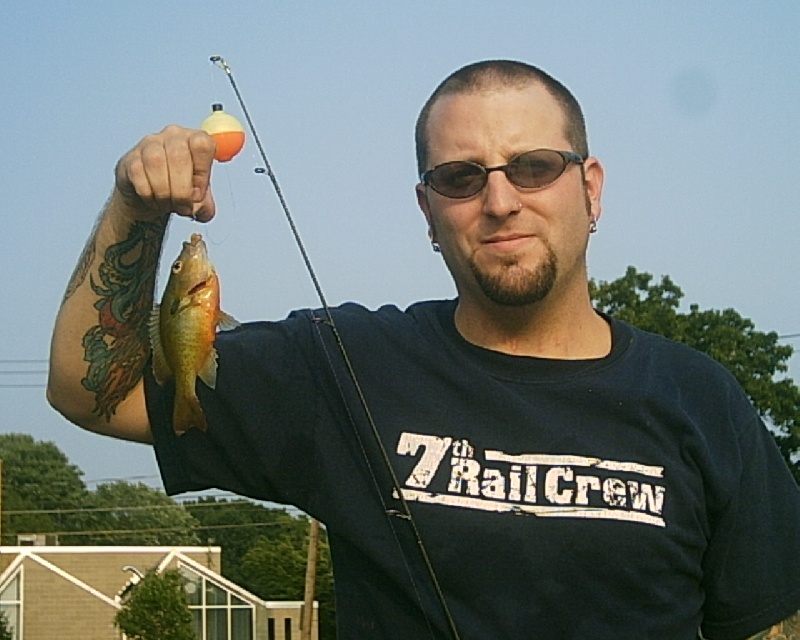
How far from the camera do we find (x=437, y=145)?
148 inches

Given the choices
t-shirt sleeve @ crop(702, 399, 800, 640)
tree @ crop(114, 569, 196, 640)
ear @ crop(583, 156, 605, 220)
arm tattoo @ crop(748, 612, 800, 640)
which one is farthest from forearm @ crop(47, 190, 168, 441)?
tree @ crop(114, 569, 196, 640)

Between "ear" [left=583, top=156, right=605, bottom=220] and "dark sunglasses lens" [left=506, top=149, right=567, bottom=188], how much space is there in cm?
18

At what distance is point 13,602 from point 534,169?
36913 mm

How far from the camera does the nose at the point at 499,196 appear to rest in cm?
358

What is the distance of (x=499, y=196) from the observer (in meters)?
3.59

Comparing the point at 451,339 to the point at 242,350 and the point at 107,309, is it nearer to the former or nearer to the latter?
the point at 242,350

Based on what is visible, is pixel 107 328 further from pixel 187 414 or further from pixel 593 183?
pixel 593 183

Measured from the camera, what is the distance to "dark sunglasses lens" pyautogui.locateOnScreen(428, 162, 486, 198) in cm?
364

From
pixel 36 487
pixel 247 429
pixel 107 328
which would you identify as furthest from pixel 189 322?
pixel 36 487

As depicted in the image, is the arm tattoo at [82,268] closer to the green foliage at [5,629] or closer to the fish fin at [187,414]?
the fish fin at [187,414]

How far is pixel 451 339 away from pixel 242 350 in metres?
0.54

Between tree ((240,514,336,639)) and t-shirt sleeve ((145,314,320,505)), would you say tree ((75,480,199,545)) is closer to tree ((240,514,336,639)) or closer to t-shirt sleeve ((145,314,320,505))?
tree ((240,514,336,639))

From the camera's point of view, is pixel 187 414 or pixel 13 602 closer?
pixel 187 414

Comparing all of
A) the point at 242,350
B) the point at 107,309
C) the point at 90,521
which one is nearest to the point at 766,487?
the point at 242,350
